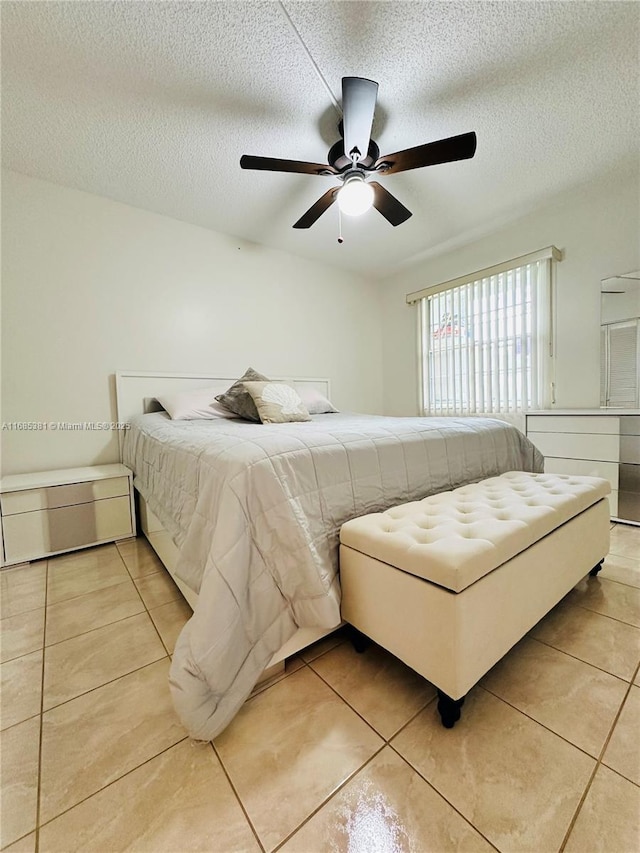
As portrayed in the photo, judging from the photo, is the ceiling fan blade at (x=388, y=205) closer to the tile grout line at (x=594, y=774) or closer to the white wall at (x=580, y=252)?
the white wall at (x=580, y=252)

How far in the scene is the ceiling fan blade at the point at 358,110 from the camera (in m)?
1.38

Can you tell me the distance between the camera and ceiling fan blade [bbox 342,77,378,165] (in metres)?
1.38

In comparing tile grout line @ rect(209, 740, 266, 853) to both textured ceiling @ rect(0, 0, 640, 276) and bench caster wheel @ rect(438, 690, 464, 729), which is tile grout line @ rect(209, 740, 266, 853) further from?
textured ceiling @ rect(0, 0, 640, 276)

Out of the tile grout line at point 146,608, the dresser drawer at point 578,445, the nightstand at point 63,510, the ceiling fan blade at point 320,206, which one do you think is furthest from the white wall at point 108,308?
the dresser drawer at point 578,445

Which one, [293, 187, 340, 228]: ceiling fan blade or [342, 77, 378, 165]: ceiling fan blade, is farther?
[293, 187, 340, 228]: ceiling fan blade

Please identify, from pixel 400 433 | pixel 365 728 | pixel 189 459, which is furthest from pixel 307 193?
pixel 365 728

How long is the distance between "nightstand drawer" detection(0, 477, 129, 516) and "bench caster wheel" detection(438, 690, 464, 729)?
216 cm

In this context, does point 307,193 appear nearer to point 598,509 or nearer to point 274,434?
point 274,434

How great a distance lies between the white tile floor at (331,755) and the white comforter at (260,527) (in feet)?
0.53

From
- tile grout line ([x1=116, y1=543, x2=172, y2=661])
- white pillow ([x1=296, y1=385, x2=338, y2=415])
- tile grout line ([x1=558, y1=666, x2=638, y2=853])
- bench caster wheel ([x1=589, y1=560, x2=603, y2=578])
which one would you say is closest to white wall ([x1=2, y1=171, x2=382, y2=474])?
white pillow ([x1=296, y1=385, x2=338, y2=415])

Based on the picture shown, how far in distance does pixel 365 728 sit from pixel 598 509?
52.7 inches

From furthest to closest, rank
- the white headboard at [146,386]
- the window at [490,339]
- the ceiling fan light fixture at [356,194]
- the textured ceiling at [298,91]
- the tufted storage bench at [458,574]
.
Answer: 1. the window at [490,339]
2. the white headboard at [146,386]
3. the ceiling fan light fixture at [356,194]
4. the textured ceiling at [298,91]
5. the tufted storage bench at [458,574]

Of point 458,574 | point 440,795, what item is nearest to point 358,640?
point 440,795

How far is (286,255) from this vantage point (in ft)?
11.1
